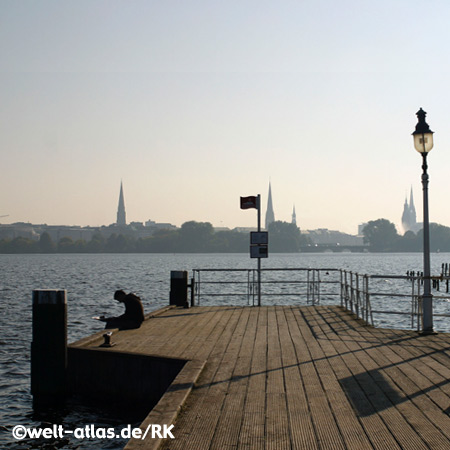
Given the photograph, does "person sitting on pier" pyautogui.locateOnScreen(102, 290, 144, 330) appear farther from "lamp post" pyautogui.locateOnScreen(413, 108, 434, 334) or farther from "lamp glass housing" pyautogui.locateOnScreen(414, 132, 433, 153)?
"lamp glass housing" pyautogui.locateOnScreen(414, 132, 433, 153)

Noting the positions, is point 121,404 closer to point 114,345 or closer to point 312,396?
point 114,345

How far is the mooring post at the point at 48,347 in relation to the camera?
1042 centimetres

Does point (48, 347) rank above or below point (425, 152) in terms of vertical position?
below

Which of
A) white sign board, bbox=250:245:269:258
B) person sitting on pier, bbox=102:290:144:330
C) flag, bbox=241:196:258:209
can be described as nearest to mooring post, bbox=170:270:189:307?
white sign board, bbox=250:245:269:258

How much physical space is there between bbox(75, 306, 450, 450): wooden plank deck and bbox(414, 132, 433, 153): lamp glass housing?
3.93m

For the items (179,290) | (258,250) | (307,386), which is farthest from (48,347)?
(258,250)

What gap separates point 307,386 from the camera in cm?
796

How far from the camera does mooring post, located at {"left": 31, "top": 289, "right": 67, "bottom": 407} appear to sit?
10.4 meters

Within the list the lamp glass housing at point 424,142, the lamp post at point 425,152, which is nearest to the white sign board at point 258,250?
the lamp post at point 425,152

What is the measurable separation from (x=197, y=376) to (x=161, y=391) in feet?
5.47

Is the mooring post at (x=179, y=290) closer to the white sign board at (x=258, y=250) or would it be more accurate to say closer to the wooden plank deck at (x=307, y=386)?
the white sign board at (x=258, y=250)

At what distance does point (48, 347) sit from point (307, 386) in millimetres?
4629

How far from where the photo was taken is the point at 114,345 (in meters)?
11.4

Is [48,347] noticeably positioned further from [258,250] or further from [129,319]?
[258,250]
